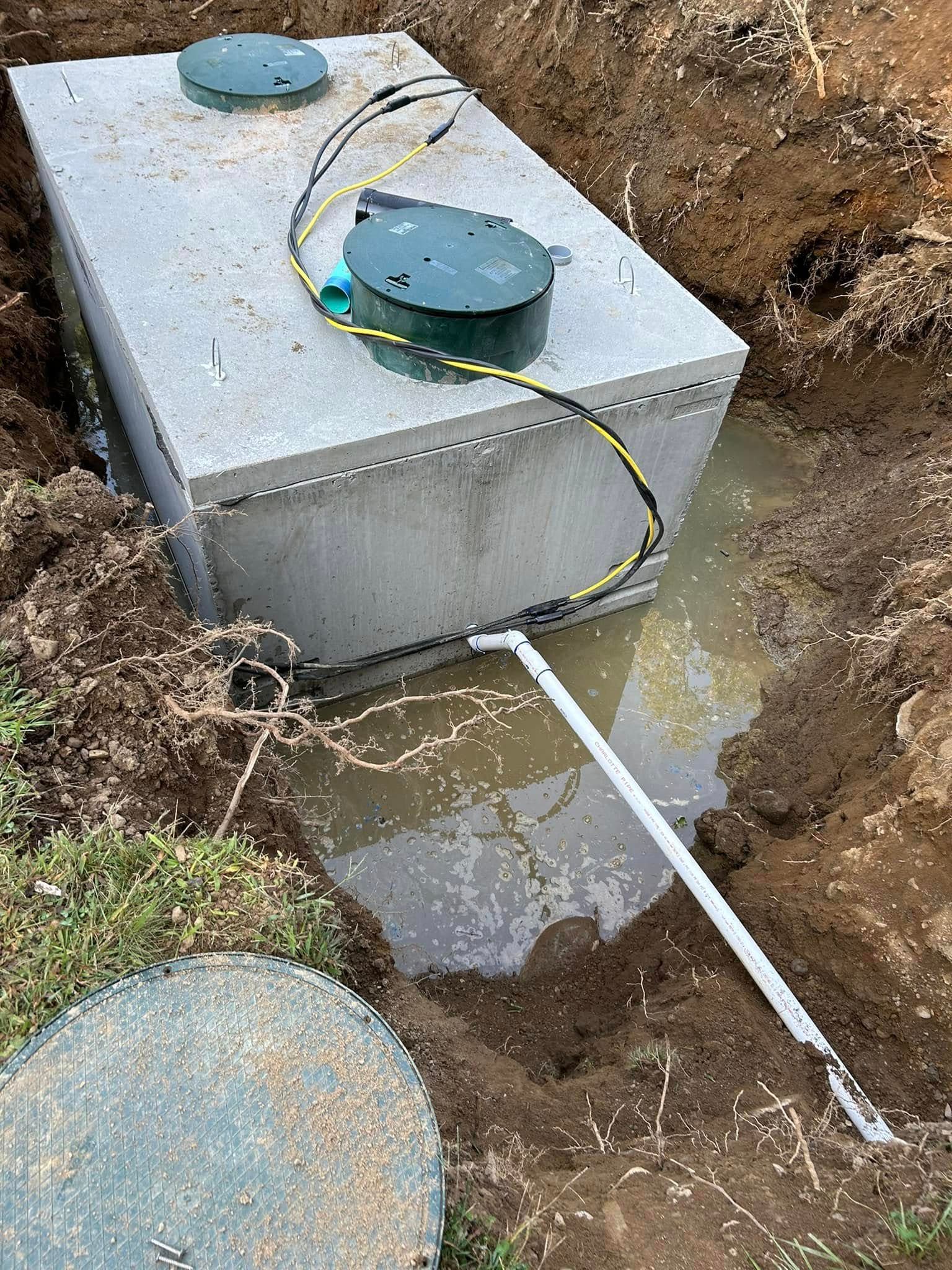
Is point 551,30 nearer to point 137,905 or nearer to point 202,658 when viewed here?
point 202,658

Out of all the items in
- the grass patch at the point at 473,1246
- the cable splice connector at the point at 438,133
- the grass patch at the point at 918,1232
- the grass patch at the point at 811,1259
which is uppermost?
the cable splice connector at the point at 438,133

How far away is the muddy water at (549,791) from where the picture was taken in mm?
3000

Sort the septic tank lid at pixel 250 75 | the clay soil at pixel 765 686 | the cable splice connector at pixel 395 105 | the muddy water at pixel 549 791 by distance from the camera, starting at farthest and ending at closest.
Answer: the cable splice connector at pixel 395 105 → the septic tank lid at pixel 250 75 → the muddy water at pixel 549 791 → the clay soil at pixel 765 686

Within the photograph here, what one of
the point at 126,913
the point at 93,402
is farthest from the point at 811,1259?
the point at 93,402

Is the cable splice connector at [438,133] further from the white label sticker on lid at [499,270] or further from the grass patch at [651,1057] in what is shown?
the grass patch at [651,1057]

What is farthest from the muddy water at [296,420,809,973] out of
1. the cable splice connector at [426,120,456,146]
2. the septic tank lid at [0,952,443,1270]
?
the cable splice connector at [426,120,456,146]

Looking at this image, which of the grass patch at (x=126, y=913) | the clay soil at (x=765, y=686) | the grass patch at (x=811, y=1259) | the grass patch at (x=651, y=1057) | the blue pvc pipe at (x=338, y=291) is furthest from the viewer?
the blue pvc pipe at (x=338, y=291)

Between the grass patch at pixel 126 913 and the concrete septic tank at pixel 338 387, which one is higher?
the concrete septic tank at pixel 338 387

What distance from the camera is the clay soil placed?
1.76m

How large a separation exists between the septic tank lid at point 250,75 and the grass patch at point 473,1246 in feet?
13.4

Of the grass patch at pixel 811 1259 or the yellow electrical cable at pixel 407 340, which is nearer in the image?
the grass patch at pixel 811 1259

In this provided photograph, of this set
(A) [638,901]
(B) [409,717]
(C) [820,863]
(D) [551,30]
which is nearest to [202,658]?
(B) [409,717]

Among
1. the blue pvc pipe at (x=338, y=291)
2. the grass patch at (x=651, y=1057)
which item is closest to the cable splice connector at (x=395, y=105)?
the blue pvc pipe at (x=338, y=291)

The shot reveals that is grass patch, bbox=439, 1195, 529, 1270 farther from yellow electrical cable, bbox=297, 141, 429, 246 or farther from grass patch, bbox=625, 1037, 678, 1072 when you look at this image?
yellow electrical cable, bbox=297, 141, 429, 246
